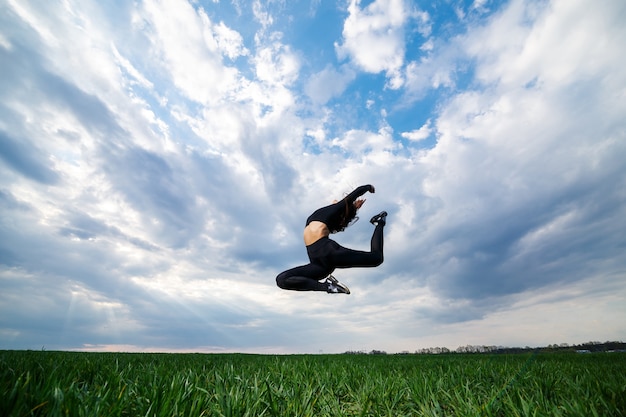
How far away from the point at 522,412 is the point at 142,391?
11.3ft

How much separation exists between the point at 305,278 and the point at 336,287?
0.63 metres

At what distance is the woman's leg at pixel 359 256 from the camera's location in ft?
20.9

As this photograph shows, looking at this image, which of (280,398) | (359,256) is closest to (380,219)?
(359,256)

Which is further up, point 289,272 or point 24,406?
point 289,272

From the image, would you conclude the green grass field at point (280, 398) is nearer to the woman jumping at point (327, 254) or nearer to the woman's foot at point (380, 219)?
the woman jumping at point (327, 254)

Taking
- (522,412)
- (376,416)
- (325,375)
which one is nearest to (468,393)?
(522,412)

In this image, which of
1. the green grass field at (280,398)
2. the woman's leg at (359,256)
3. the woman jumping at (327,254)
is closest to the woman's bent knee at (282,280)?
the woman jumping at (327,254)

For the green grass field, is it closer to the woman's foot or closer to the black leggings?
the black leggings

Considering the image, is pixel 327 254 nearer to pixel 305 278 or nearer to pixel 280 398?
pixel 305 278

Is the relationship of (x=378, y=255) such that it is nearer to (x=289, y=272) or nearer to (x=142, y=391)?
(x=289, y=272)

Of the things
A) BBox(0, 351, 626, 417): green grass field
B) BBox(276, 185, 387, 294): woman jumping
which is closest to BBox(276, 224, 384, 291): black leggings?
BBox(276, 185, 387, 294): woman jumping

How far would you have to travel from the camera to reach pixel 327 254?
6367 mm

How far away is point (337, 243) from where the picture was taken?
6469mm

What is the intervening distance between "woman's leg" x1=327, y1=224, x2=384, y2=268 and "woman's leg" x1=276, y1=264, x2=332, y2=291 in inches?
13.6
